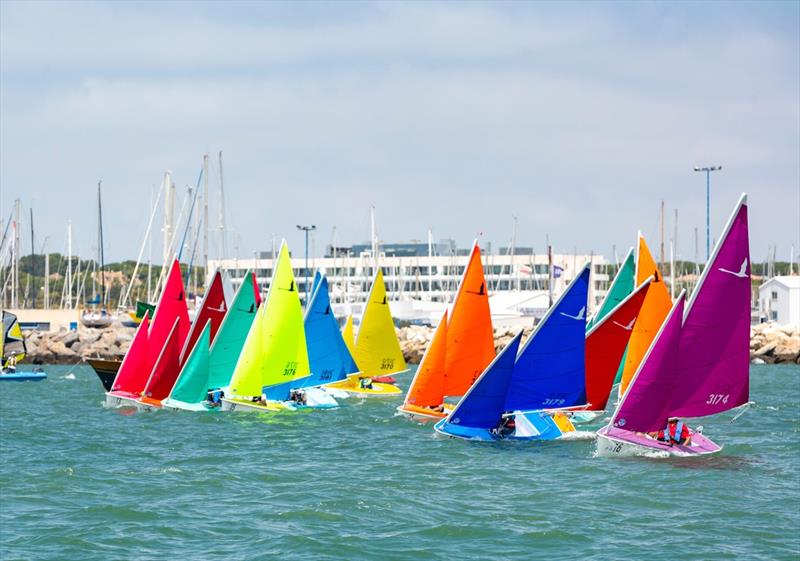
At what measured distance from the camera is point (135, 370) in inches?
1818

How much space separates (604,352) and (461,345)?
482cm

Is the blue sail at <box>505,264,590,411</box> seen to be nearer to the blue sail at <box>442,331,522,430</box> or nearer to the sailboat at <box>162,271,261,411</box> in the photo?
the blue sail at <box>442,331,522,430</box>

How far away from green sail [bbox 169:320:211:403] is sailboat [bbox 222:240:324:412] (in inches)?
38.2

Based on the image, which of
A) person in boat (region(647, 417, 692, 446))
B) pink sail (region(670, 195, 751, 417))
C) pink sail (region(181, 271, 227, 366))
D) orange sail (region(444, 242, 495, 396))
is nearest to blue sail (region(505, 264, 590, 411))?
person in boat (region(647, 417, 692, 446))

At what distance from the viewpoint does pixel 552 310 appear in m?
34.2

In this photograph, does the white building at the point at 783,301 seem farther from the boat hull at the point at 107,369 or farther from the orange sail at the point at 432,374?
the orange sail at the point at 432,374

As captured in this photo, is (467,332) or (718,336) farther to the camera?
(467,332)

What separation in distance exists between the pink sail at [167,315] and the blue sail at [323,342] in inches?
232

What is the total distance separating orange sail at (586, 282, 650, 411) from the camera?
3591cm

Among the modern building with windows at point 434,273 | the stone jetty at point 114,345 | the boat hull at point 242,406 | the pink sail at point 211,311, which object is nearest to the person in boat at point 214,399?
the boat hull at point 242,406

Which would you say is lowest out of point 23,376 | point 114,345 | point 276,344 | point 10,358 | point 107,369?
point 23,376

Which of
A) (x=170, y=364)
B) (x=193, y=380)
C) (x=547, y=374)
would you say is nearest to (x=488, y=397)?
(x=547, y=374)

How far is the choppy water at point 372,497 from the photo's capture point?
2155 centimetres

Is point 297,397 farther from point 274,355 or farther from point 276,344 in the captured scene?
point 276,344
